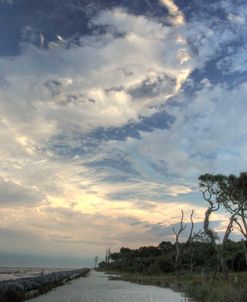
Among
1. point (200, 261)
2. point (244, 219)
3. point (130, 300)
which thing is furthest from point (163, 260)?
point (130, 300)

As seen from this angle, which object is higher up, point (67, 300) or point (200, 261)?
point (200, 261)

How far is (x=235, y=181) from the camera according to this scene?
138 ft

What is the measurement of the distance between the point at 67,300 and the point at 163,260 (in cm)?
5541

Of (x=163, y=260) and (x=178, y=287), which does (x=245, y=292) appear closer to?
(x=178, y=287)

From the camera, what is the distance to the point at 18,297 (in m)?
23.3

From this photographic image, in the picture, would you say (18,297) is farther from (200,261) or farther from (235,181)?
(200,261)

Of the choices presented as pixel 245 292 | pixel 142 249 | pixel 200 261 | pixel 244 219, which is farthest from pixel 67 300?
pixel 142 249

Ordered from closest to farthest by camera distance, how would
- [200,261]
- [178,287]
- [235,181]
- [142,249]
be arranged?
[178,287] → [235,181] → [200,261] → [142,249]

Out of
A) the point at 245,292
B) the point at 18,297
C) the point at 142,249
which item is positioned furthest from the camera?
the point at 142,249

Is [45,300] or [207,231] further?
[207,231]

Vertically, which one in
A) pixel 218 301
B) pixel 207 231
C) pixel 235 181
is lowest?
pixel 218 301

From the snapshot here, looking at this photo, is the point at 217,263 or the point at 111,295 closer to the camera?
the point at 111,295

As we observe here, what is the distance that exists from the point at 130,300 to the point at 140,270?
6290 centimetres

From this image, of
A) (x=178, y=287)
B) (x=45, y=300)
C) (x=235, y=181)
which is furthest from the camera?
(x=235, y=181)
